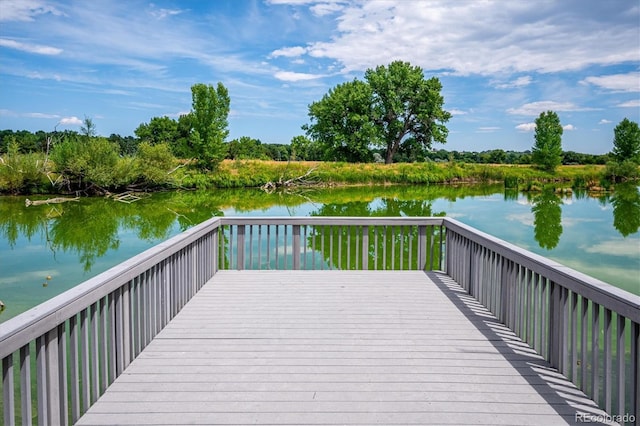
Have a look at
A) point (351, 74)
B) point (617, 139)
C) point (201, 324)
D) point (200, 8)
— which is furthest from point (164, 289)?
point (617, 139)

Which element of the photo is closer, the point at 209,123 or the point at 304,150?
the point at 209,123

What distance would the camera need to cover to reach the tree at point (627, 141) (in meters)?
43.4

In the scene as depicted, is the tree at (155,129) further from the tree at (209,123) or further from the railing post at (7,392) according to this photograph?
the railing post at (7,392)

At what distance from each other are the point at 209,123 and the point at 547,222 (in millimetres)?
22605

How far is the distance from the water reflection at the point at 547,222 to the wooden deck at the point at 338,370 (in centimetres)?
893

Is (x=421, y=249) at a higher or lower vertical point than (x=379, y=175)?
lower

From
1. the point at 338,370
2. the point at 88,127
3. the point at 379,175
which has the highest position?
the point at 88,127

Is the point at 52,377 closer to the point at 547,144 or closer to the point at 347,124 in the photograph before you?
the point at 347,124

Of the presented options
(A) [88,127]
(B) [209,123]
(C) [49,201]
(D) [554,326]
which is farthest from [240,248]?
(B) [209,123]

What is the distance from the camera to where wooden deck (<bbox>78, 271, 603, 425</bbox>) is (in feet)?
7.66

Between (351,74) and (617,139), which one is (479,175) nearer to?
A: (351,74)

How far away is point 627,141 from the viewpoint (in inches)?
1719

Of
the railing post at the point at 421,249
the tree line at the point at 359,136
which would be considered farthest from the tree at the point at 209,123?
the railing post at the point at 421,249

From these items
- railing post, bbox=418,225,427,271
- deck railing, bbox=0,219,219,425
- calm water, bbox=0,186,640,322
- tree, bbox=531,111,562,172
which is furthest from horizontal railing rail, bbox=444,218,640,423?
tree, bbox=531,111,562,172
